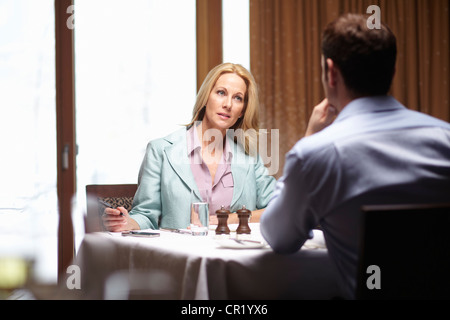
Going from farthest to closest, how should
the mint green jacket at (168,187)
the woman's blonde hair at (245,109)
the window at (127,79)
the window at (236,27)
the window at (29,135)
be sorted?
the window at (236,27)
the window at (127,79)
the window at (29,135)
the woman's blonde hair at (245,109)
the mint green jacket at (168,187)

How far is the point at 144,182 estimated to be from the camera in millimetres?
2682

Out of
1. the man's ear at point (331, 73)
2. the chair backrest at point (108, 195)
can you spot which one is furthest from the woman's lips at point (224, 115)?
the man's ear at point (331, 73)

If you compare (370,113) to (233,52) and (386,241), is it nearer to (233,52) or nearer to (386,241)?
(386,241)

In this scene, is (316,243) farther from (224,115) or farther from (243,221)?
(224,115)

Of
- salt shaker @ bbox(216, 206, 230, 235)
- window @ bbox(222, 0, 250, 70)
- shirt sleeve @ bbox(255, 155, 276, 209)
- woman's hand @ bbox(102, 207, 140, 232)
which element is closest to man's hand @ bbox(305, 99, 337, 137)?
salt shaker @ bbox(216, 206, 230, 235)

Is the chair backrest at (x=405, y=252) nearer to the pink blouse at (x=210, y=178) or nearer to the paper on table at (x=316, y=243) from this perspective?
the paper on table at (x=316, y=243)

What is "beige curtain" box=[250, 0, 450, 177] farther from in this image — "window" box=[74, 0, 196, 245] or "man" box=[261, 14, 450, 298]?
"man" box=[261, 14, 450, 298]

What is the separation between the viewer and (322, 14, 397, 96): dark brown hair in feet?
4.61

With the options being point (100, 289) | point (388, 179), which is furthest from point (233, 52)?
point (388, 179)

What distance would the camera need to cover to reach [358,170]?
4.32ft

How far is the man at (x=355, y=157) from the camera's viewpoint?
1.32 metres

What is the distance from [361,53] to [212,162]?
5.21 ft

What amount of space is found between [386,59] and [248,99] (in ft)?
5.59

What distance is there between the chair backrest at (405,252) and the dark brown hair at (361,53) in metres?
0.41
